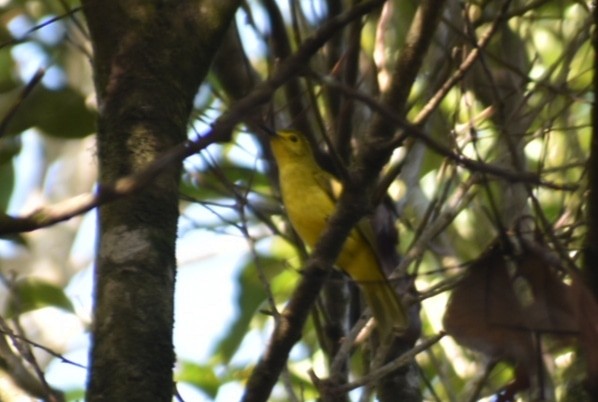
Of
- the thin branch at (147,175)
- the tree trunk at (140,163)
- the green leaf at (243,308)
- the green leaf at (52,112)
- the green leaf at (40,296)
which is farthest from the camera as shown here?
the green leaf at (243,308)

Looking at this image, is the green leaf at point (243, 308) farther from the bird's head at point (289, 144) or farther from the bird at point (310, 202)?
the bird's head at point (289, 144)

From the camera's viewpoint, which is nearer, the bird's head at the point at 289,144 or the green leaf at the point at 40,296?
the green leaf at the point at 40,296

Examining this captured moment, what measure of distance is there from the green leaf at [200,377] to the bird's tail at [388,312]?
984 millimetres

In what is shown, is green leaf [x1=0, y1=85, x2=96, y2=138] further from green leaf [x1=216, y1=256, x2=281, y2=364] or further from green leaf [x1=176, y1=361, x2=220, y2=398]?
green leaf [x1=216, y1=256, x2=281, y2=364]

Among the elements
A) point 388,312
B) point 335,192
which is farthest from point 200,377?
point 388,312

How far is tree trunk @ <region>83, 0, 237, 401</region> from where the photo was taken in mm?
2100

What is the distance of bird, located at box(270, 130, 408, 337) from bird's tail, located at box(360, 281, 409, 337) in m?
0.46

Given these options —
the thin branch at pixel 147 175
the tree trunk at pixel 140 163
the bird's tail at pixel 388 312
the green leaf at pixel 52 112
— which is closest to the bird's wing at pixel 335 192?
the bird's tail at pixel 388 312

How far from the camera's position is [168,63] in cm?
251

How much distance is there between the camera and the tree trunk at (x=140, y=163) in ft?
6.89

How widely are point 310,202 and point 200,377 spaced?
798 millimetres

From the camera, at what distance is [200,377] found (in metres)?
4.32

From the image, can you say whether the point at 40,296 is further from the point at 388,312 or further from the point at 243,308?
the point at 388,312

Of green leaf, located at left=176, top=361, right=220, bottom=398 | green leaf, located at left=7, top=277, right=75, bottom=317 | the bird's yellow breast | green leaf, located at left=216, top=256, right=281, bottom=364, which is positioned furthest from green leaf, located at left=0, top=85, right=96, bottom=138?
green leaf, located at left=216, top=256, right=281, bottom=364
